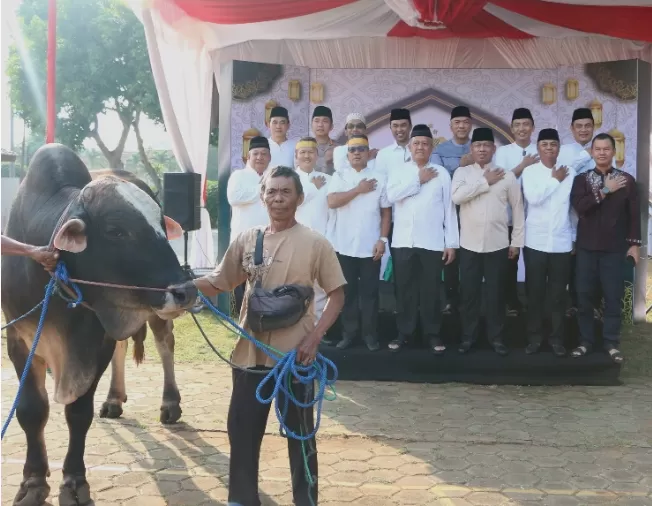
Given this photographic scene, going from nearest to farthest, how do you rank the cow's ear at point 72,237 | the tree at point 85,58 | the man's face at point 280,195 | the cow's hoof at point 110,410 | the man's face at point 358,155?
the cow's ear at point 72,237
the man's face at point 280,195
the cow's hoof at point 110,410
the man's face at point 358,155
the tree at point 85,58

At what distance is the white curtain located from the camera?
7.68 meters

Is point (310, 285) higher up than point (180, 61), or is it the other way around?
point (180, 61)

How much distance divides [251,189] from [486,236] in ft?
6.45

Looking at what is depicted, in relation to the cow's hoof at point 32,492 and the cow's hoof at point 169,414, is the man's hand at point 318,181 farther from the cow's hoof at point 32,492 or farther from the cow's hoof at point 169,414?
the cow's hoof at point 32,492

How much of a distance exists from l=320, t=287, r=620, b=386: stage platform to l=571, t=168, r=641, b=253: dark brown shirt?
0.86 metres

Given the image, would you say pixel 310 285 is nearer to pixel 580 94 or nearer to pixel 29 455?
pixel 29 455

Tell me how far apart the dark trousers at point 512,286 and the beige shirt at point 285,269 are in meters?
3.37

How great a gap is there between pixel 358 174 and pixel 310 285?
306cm

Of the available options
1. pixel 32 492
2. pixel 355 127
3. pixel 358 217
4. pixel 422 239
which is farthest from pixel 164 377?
pixel 355 127

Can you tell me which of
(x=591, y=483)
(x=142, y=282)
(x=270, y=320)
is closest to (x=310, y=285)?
(x=270, y=320)

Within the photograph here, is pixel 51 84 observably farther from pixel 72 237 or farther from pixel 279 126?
pixel 72 237

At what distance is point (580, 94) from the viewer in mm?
7746

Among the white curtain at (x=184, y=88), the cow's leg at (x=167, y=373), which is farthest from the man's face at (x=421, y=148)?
the white curtain at (x=184, y=88)

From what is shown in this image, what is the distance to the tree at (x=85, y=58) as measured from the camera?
18875 mm
